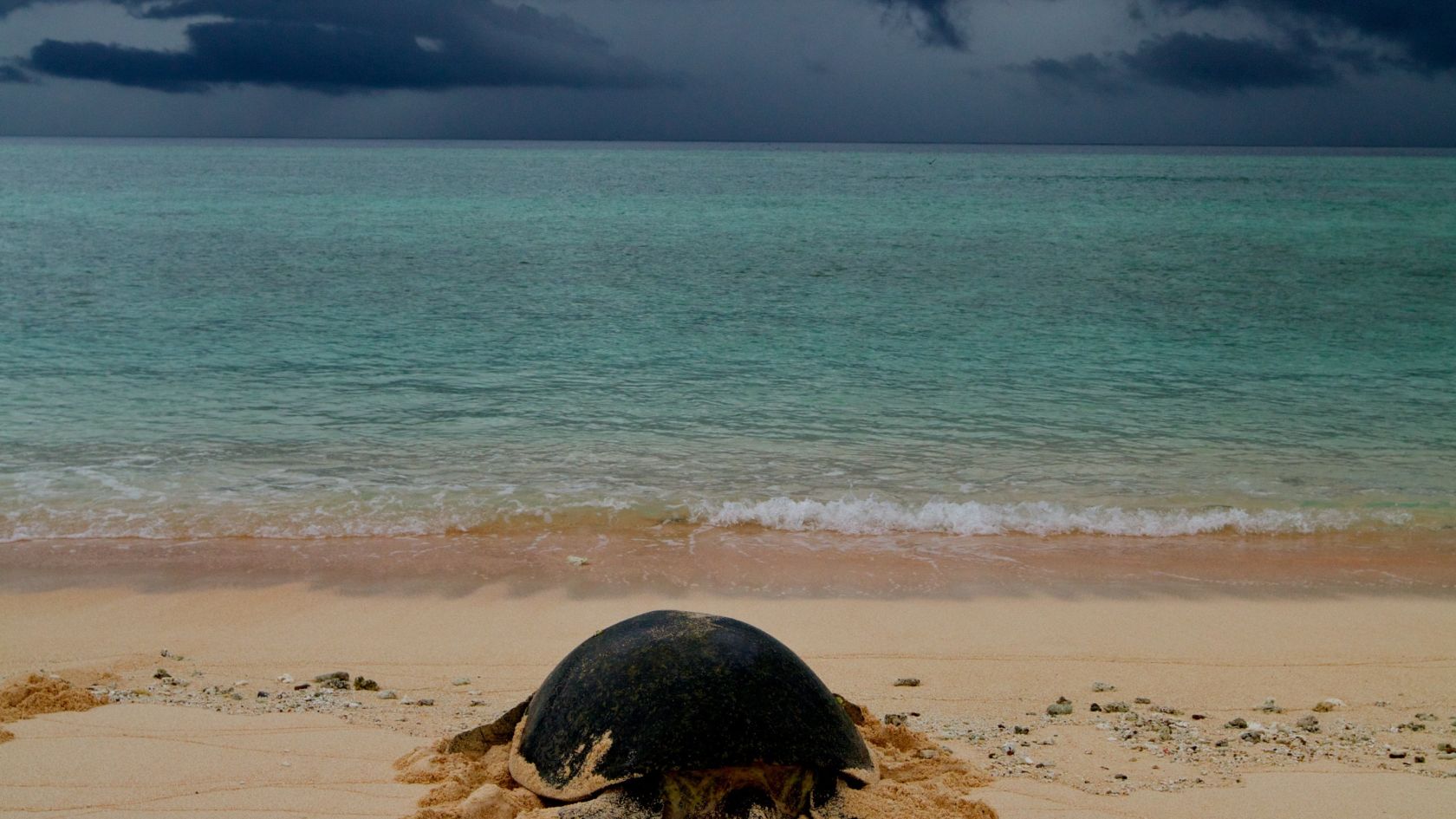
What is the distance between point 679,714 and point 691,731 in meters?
0.07

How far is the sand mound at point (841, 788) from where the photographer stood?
3.71 metres

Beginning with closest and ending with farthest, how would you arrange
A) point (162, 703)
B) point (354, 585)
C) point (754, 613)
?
point (162, 703), point (754, 613), point (354, 585)

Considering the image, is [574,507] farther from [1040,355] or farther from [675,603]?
[1040,355]

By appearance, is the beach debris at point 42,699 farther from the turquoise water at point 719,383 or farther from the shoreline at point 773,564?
the turquoise water at point 719,383

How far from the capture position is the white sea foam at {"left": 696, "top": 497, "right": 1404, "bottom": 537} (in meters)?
9.05

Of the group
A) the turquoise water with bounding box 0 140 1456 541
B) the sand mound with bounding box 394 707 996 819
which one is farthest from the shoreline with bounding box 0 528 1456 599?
the sand mound with bounding box 394 707 996 819

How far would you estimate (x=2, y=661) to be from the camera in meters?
5.94

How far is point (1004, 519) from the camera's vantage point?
915 centimetres

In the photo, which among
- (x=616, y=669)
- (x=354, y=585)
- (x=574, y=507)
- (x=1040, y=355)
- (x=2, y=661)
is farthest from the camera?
(x=1040, y=355)

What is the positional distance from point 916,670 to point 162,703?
13.3 ft

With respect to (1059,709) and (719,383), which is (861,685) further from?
(719,383)

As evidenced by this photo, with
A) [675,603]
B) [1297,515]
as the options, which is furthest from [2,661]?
[1297,515]

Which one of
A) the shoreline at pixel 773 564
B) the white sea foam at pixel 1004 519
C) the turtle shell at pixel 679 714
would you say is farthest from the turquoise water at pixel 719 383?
the turtle shell at pixel 679 714

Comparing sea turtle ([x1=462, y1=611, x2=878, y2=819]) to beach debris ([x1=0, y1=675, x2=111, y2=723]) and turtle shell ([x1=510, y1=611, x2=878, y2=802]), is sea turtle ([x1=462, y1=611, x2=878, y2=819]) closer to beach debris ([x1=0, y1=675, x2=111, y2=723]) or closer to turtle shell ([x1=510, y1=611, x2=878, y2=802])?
turtle shell ([x1=510, y1=611, x2=878, y2=802])
